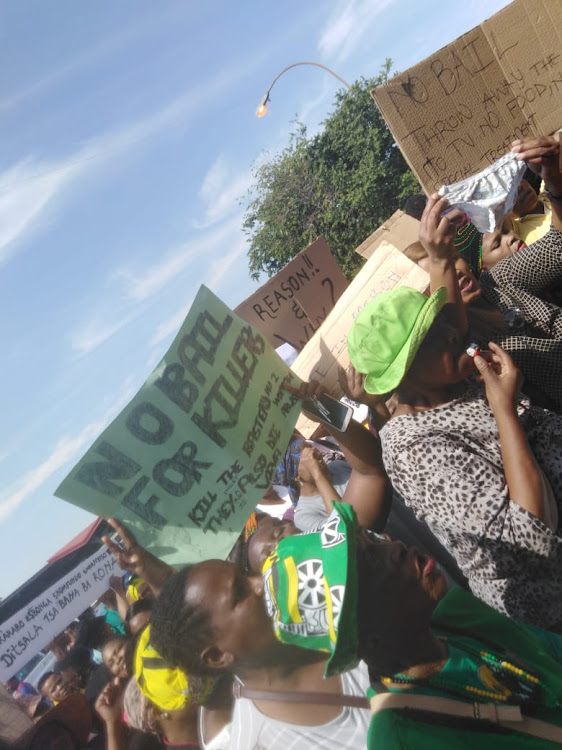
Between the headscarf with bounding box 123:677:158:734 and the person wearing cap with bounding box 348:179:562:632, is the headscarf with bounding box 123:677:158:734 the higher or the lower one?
the lower one

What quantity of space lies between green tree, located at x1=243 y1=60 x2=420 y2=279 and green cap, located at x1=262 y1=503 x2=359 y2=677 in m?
23.0

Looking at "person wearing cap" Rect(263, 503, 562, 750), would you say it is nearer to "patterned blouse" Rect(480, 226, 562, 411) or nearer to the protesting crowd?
the protesting crowd

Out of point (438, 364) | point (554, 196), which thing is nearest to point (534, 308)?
point (554, 196)

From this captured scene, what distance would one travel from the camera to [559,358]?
7.91 feet

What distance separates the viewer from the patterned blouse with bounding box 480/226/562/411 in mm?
2396

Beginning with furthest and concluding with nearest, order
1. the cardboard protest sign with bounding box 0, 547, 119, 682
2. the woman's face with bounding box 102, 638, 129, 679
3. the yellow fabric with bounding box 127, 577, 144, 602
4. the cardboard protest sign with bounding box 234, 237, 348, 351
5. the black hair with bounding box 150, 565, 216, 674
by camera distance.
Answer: the cardboard protest sign with bounding box 0, 547, 119, 682
the yellow fabric with bounding box 127, 577, 144, 602
the cardboard protest sign with bounding box 234, 237, 348, 351
the woman's face with bounding box 102, 638, 129, 679
the black hair with bounding box 150, 565, 216, 674

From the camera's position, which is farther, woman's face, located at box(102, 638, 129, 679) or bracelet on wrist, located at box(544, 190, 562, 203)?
woman's face, located at box(102, 638, 129, 679)

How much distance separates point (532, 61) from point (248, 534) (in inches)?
112

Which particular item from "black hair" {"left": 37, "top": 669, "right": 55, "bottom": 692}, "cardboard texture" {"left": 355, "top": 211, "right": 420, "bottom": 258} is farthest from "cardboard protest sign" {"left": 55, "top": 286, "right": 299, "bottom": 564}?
"black hair" {"left": 37, "top": 669, "right": 55, "bottom": 692}

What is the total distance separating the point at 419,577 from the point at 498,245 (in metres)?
2.40

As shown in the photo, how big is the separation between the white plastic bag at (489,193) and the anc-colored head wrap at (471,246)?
1.44 ft

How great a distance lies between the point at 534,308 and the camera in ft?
8.35

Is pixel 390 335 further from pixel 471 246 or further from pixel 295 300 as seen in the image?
pixel 295 300

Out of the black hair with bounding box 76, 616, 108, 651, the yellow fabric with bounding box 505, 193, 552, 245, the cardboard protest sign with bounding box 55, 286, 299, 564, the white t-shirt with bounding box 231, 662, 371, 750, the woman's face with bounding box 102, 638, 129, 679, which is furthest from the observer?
the black hair with bounding box 76, 616, 108, 651
